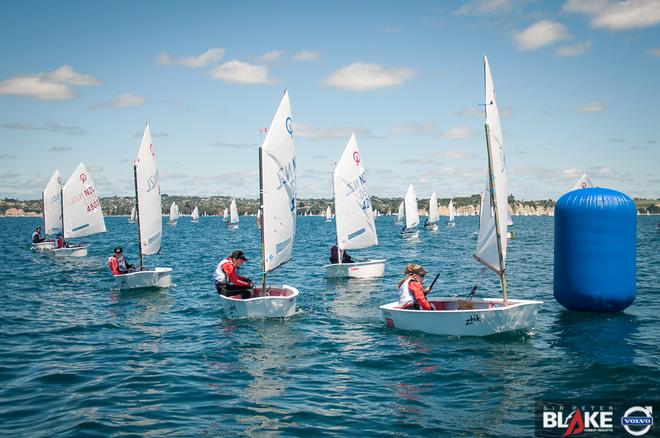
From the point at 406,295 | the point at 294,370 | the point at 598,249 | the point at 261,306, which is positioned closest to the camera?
the point at 294,370

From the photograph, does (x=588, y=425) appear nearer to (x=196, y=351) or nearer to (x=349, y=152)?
(x=196, y=351)

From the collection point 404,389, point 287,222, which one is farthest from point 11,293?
point 404,389

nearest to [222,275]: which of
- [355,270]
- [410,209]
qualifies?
[355,270]

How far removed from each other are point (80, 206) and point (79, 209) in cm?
28

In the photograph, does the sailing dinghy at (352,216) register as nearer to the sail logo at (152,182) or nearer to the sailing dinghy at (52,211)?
the sail logo at (152,182)

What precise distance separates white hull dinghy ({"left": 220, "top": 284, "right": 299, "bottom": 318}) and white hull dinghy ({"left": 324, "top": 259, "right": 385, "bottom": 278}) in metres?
10.8

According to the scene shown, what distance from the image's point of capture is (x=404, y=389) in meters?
11.1

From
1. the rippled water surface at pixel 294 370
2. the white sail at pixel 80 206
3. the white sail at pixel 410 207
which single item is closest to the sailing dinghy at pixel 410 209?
the white sail at pixel 410 207

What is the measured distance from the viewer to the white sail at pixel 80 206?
42.3m

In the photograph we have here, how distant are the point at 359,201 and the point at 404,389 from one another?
20389 mm

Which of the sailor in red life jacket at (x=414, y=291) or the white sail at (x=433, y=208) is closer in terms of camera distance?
the sailor in red life jacket at (x=414, y=291)

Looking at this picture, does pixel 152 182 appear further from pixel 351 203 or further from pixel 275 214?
pixel 275 214

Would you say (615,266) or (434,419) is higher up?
(615,266)

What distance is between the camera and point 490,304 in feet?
52.4
